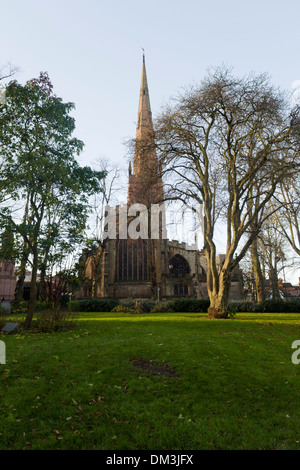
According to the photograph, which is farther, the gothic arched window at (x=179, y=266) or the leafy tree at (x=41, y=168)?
the gothic arched window at (x=179, y=266)

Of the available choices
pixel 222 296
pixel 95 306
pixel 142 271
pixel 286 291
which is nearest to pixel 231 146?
pixel 222 296

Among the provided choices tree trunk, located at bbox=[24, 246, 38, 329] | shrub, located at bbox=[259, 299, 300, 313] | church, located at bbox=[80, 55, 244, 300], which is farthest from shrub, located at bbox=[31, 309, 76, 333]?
church, located at bbox=[80, 55, 244, 300]

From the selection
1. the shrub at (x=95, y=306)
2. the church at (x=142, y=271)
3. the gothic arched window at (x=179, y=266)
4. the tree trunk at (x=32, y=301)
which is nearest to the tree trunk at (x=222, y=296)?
the tree trunk at (x=32, y=301)

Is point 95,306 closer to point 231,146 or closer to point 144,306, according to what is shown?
point 144,306

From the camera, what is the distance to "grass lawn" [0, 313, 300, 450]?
4566mm

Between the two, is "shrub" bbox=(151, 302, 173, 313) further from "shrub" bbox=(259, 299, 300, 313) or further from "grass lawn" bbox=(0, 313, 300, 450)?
"grass lawn" bbox=(0, 313, 300, 450)

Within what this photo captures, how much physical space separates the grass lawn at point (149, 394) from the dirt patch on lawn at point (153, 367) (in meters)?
0.02

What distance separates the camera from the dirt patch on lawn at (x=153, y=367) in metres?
7.18

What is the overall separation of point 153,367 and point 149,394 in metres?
1.57

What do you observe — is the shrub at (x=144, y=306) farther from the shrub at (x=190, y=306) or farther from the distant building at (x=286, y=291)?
the distant building at (x=286, y=291)

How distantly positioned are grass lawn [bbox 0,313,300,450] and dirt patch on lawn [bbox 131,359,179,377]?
2cm

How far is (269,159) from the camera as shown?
1495 cm
